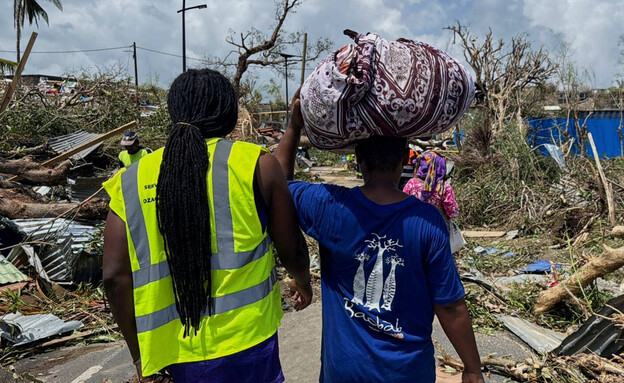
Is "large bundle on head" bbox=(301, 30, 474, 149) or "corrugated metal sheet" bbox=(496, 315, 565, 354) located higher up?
"large bundle on head" bbox=(301, 30, 474, 149)

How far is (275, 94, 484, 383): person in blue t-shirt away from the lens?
1479mm

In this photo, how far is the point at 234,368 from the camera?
5.22ft

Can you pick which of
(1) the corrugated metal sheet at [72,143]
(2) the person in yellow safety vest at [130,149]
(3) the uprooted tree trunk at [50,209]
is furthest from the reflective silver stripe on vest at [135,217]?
(1) the corrugated metal sheet at [72,143]

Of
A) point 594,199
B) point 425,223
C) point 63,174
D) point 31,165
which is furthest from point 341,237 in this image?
point 594,199

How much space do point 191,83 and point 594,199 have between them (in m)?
6.88

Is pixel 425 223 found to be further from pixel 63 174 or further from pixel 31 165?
pixel 31 165

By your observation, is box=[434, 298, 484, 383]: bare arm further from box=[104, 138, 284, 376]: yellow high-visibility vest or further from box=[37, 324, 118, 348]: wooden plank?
box=[37, 324, 118, 348]: wooden plank

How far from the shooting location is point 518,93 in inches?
480

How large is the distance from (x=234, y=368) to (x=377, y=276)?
55 centimetres

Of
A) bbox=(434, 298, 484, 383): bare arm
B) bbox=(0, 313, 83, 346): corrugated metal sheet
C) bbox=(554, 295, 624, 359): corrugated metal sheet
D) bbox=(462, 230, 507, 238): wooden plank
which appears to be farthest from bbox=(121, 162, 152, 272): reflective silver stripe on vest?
bbox=(462, 230, 507, 238): wooden plank

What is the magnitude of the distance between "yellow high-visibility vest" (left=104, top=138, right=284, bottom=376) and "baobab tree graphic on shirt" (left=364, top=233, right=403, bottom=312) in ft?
1.16

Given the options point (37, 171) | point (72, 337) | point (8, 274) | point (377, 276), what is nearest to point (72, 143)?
point (37, 171)

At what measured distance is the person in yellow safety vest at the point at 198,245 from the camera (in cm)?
153

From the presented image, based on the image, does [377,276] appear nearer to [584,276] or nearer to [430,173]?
[430,173]
